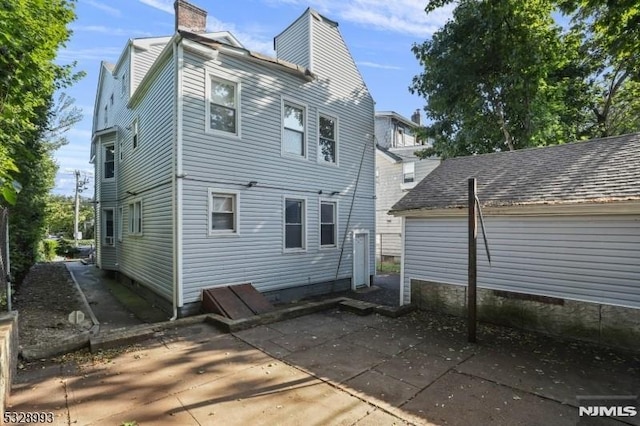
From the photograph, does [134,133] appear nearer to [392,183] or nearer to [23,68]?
[23,68]

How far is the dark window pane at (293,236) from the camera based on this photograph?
984 centimetres

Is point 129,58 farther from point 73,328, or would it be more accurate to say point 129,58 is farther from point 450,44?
point 450,44

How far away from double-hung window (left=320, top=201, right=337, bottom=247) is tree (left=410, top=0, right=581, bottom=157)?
673cm

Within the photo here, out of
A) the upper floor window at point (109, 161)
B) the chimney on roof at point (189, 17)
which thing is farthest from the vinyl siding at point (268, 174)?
the upper floor window at point (109, 161)

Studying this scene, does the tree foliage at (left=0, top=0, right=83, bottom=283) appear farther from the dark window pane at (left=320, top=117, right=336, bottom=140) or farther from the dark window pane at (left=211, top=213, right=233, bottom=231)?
the dark window pane at (left=320, top=117, right=336, bottom=140)

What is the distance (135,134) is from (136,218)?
296 cm

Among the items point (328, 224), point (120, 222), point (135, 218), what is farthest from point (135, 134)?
point (328, 224)

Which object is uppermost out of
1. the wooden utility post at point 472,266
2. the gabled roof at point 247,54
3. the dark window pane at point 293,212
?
the gabled roof at point 247,54

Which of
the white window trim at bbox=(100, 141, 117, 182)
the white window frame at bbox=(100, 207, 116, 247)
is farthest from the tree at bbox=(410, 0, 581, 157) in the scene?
the white window frame at bbox=(100, 207, 116, 247)

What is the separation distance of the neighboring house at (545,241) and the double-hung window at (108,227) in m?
12.8

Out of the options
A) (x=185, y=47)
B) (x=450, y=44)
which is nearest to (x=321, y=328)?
(x=185, y=47)

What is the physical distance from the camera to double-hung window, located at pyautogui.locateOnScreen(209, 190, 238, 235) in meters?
8.11

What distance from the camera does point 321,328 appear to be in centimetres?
694

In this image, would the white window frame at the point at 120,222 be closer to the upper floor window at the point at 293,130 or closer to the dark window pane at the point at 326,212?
the upper floor window at the point at 293,130
